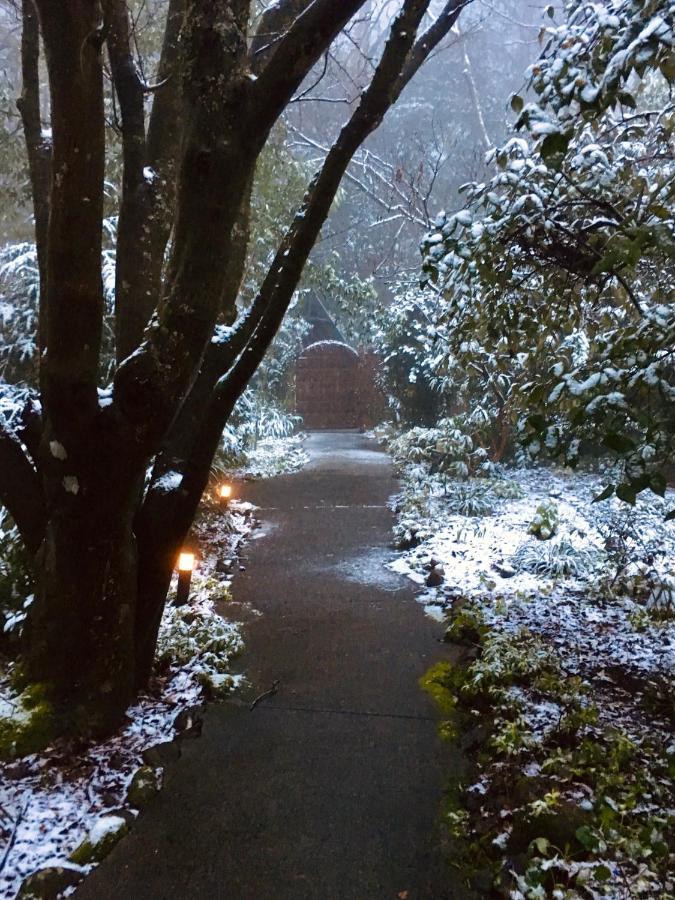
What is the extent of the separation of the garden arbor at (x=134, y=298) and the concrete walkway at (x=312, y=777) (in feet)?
2.14

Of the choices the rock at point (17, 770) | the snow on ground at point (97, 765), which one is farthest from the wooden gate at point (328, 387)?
the rock at point (17, 770)

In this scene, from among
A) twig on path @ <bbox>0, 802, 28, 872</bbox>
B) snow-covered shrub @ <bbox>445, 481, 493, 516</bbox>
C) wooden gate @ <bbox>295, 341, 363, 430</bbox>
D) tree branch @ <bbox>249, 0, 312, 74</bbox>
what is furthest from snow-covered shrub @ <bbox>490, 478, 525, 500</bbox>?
wooden gate @ <bbox>295, 341, 363, 430</bbox>

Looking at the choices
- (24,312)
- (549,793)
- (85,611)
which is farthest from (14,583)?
(24,312)

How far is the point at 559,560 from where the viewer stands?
207 inches

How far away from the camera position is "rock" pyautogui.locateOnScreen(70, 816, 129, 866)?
218 cm

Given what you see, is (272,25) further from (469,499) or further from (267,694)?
(469,499)

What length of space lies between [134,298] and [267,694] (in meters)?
2.28

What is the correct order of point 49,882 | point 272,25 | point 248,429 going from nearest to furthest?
point 49,882 < point 272,25 < point 248,429

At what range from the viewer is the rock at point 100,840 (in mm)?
2182

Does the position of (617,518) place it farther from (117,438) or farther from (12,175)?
(12,175)

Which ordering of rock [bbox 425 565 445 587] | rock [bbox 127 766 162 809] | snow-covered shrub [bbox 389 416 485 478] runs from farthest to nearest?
snow-covered shrub [bbox 389 416 485 478], rock [bbox 425 565 445 587], rock [bbox 127 766 162 809]

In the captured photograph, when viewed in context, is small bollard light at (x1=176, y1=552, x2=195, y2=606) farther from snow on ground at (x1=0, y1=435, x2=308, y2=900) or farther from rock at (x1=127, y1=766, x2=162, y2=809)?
rock at (x1=127, y1=766, x2=162, y2=809)

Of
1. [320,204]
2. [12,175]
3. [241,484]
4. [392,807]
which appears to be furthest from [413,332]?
[392,807]

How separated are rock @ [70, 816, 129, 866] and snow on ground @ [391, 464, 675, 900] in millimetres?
1311
